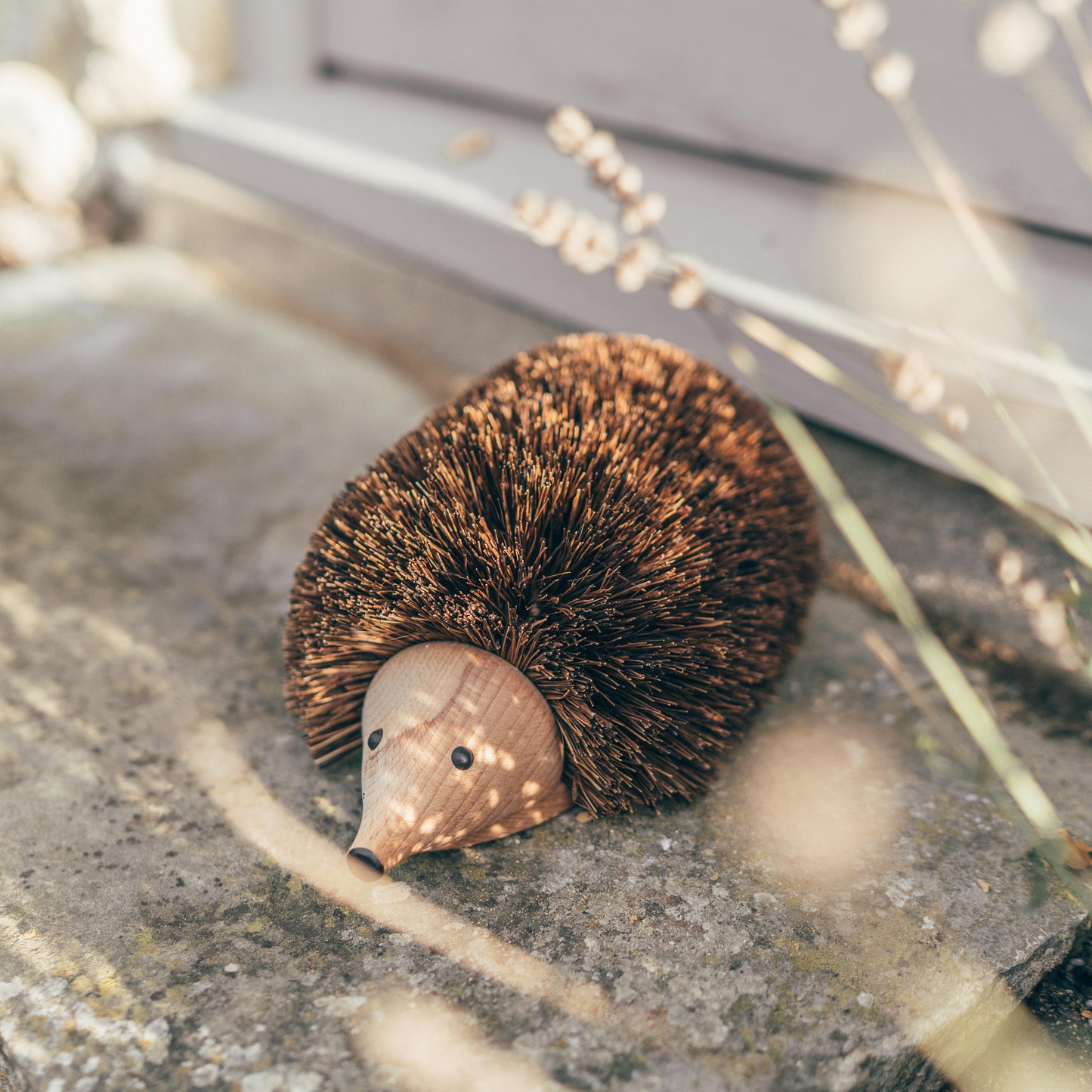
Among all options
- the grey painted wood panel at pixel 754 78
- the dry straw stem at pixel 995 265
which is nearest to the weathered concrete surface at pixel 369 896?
the dry straw stem at pixel 995 265

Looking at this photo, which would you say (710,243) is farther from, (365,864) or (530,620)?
(365,864)

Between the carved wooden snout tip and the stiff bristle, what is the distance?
27mm

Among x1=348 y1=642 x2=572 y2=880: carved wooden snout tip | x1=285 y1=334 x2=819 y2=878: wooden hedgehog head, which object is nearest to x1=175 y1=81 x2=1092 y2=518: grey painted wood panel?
x1=285 y1=334 x2=819 y2=878: wooden hedgehog head

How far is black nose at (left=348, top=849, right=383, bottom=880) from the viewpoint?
0.92m

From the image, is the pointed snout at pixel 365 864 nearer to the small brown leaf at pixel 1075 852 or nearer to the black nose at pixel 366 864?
the black nose at pixel 366 864

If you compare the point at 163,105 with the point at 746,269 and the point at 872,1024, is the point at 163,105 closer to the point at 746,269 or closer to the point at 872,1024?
the point at 746,269

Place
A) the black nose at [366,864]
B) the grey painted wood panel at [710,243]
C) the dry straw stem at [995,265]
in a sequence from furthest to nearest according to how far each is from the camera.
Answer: the grey painted wood panel at [710,243] → the black nose at [366,864] → the dry straw stem at [995,265]

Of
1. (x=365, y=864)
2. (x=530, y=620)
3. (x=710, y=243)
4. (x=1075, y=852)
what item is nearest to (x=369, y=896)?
(x=365, y=864)

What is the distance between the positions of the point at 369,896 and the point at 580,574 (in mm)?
403

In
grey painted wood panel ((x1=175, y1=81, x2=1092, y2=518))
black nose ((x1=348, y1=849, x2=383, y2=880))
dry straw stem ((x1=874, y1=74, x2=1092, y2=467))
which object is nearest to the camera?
dry straw stem ((x1=874, y1=74, x2=1092, y2=467))

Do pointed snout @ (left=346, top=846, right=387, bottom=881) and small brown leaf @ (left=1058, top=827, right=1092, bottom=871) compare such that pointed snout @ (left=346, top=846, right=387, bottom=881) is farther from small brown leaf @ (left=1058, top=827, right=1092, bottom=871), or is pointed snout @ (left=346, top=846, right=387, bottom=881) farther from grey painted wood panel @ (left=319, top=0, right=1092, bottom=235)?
grey painted wood panel @ (left=319, top=0, right=1092, bottom=235)

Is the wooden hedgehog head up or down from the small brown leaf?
up

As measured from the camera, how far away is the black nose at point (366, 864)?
916 millimetres

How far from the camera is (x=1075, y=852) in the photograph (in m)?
1.00
